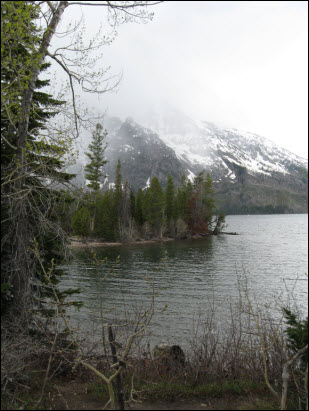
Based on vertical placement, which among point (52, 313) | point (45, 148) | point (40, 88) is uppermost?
point (40, 88)

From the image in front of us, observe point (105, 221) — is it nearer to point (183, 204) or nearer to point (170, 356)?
point (183, 204)

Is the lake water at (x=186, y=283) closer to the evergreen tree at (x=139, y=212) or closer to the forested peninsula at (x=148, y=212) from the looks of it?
the forested peninsula at (x=148, y=212)

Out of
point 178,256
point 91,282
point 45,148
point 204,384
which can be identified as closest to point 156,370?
point 204,384

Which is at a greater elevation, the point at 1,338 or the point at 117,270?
the point at 1,338

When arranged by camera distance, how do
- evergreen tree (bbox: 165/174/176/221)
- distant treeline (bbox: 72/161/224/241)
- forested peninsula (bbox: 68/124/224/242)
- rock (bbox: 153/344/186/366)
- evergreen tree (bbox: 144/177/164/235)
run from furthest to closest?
1. evergreen tree (bbox: 165/174/176/221)
2. evergreen tree (bbox: 144/177/164/235)
3. distant treeline (bbox: 72/161/224/241)
4. forested peninsula (bbox: 68/124/224/242)
5. rock (bbox: 153/344/186/366)

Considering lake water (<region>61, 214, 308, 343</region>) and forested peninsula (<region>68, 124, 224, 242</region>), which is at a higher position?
forested peninsula (<region>68, 124, 224, 242</region>)

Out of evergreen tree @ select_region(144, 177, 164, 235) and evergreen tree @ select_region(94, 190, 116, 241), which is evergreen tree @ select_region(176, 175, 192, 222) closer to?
evergreen tree @ select_region(144, 177, 164, 235)

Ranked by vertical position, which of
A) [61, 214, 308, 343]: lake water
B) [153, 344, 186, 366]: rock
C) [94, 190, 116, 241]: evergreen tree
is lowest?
[61, 214, 308, 343]: lake water

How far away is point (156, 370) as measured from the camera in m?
5.74

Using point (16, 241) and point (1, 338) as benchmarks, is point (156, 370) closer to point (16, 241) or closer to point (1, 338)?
point (1, 338)

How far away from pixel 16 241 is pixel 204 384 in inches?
198

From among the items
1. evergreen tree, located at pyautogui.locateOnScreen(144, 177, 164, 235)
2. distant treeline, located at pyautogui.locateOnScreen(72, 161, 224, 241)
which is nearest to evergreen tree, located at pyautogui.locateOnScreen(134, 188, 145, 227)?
distant treeline, located at pyautogui.locateOnScreen(72, 161, 224, 241)

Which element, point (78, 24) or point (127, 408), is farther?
point (78, 24)

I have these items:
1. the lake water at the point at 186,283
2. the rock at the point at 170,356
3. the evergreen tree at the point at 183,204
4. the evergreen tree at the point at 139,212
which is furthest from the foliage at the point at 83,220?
the evergreen tree at the point at 183,204
